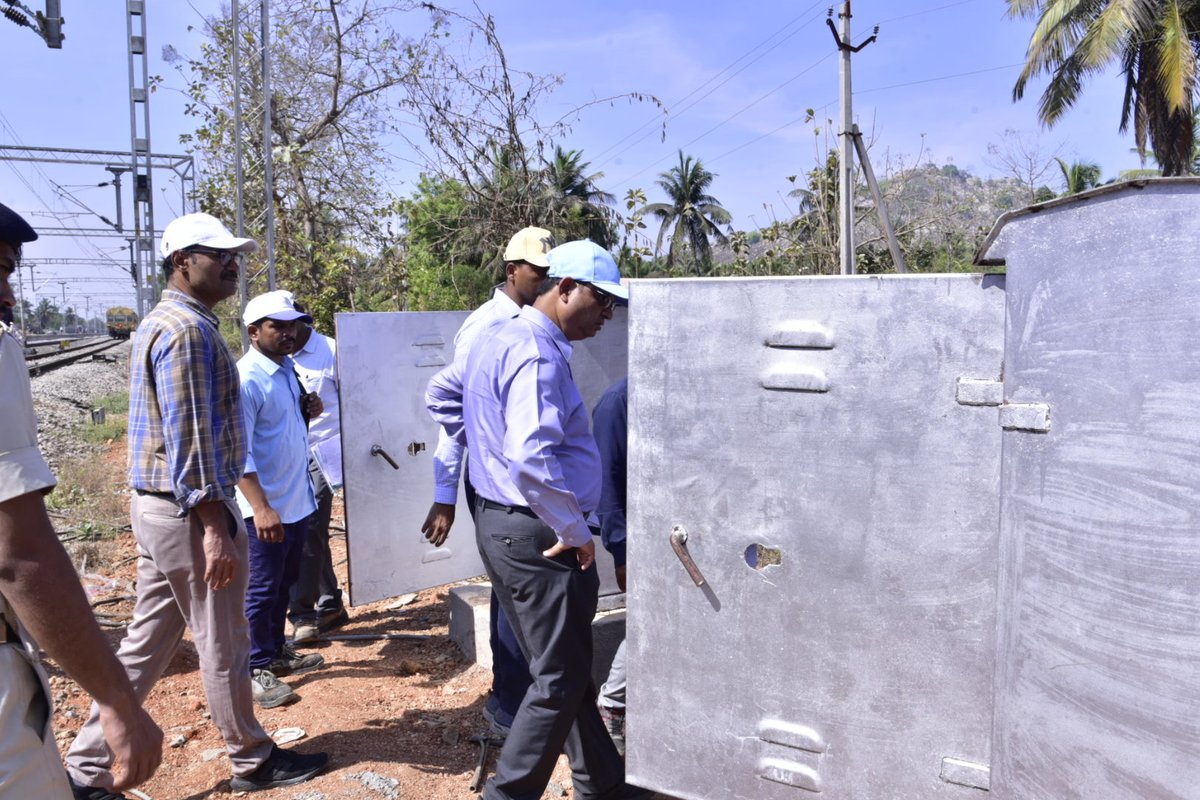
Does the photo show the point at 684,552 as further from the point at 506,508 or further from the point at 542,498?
the point at 506,508

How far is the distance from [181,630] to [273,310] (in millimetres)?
1613

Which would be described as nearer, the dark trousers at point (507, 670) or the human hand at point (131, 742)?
the human hand at point (131, 742)

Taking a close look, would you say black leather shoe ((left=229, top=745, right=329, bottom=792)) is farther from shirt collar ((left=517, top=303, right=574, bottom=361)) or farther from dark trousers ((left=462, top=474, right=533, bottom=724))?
shirt collar ((left=517, top=303, right=574, bottom=361))

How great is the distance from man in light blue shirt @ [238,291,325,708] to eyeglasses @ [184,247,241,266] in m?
1.06

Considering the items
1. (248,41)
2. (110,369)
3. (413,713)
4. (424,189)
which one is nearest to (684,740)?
(413,713)

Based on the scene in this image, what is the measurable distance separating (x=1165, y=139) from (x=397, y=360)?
20055mm

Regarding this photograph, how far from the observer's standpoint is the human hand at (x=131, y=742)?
1773 mm

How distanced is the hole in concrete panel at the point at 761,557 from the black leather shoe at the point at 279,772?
2029 mm

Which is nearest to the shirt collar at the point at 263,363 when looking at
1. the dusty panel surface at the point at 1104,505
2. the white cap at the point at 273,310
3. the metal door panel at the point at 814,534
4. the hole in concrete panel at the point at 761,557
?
the white cap at the point at 273,310

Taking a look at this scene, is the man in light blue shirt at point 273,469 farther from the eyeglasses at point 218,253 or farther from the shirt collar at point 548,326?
the shirt collar at point 548,326

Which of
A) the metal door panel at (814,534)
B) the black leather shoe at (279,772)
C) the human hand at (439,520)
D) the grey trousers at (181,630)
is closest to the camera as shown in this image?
the metal door panel at (814,534)

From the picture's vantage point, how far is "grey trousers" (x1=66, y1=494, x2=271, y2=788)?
308cm

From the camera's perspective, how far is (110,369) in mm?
34281

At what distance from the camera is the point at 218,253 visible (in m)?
Answer: 3.20
